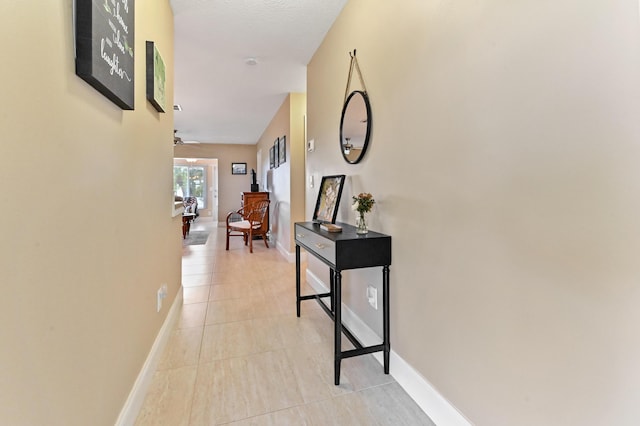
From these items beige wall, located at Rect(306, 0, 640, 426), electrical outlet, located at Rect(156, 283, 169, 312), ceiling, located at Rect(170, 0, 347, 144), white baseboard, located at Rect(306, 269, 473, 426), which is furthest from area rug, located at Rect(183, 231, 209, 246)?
beige wall, located at Rect(306, 0, 640, 426)

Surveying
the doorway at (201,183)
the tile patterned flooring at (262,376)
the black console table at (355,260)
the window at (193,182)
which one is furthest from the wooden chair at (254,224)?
the window at (193,182)

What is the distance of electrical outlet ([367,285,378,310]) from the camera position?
1.84 m

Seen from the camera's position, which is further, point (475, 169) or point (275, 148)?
point (275, 148)

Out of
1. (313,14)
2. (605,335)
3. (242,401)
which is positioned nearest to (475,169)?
(605,335)

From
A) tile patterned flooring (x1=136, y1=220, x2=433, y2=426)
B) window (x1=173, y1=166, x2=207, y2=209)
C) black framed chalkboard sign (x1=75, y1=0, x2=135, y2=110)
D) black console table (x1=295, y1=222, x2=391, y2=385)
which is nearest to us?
black framed chalkboard sign (x1=75, y1=0, x2=135, y2=110)

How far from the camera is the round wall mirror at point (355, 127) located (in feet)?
6.23

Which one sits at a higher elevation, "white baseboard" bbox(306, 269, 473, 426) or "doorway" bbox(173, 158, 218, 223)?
"doorway" bbox(173, 158, 218, 223)

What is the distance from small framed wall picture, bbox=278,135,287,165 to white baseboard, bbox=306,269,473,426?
3.25 meters

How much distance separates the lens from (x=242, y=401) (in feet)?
4.81

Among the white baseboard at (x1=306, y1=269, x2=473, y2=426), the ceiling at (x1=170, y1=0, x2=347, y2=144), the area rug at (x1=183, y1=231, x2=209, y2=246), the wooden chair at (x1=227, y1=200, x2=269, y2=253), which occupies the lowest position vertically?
the white baseboard at (x1=306, y1=269, x2=473, y2=426)

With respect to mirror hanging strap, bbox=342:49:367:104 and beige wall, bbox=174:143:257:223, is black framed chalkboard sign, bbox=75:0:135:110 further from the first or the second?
beige wall, bbox=174:143:257:223

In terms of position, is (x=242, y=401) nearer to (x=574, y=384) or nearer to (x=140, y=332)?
(x=140, y=332)

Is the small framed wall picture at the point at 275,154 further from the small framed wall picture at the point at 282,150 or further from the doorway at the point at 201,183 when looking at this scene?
the doorway at the point at 201,183

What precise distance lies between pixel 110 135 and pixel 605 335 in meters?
1.69
